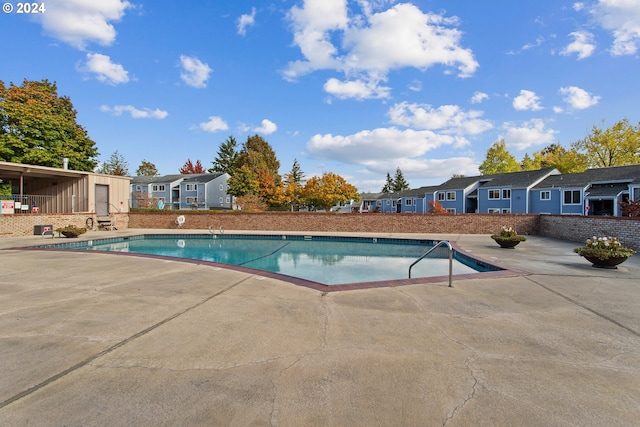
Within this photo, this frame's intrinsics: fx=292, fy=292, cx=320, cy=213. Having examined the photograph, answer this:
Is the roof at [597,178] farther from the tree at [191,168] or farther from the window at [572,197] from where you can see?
the tree at [191,168]

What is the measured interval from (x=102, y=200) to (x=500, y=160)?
4992 centimetres

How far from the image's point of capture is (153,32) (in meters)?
13.7

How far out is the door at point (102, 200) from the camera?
20656 millimetres

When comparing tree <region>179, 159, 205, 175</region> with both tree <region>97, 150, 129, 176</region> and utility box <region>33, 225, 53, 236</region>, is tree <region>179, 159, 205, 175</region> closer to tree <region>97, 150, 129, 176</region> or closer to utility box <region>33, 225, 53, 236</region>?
tree <region>97, 150, 129, 176</region>

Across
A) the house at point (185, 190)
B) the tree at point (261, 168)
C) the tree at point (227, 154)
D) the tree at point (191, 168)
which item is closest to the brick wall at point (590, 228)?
the tree at point (261, 168)

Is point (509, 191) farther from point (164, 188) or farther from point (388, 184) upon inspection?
point (164, 188)

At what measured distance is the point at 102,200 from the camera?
21.0 m

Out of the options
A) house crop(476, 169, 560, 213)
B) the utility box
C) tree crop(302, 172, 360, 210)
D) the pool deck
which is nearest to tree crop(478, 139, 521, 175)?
house crop(476, 169, 560, 213)

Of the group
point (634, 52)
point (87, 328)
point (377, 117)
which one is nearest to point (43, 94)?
point (377, 117)

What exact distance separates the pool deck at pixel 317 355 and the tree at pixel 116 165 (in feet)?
189

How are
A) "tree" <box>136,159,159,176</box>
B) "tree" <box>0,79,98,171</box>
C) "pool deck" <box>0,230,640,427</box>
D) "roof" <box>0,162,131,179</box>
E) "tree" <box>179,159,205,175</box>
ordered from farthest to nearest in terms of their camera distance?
"tree" <box>179,159,205,175</box> → "tree" <box>136,159,159,176</box> → "tree" <box>0,79,98,171</box> → "roof" <box>0,162,131,179</box> → "pool deck" <box>0,230,640,427</box>

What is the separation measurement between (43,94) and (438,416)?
3721 cm

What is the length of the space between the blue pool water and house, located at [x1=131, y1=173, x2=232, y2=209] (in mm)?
27404

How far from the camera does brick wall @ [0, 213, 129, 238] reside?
15773 millimetres
